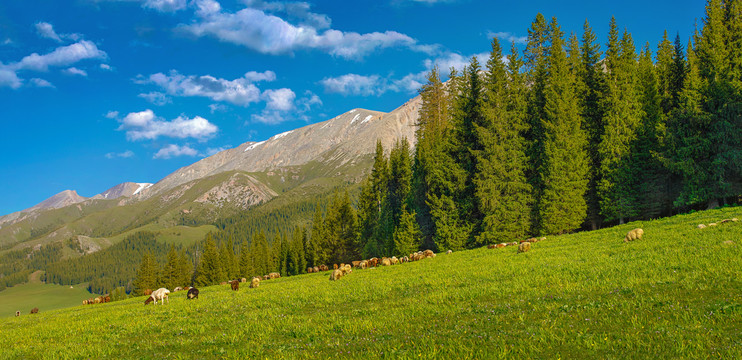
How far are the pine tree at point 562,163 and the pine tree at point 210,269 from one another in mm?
82969

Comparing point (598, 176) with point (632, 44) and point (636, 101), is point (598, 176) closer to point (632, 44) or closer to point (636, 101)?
point (636, 101)

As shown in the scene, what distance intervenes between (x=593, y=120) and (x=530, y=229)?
16046mm

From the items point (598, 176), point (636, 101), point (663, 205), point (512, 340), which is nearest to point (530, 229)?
point (598, 176)

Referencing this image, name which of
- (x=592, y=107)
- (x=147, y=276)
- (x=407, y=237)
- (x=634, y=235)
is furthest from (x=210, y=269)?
(x=634, y=235)

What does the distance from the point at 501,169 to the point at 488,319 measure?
35243mm

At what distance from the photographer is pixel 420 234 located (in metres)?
54.8

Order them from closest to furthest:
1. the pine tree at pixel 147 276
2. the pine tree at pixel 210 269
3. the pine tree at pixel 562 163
A: the pine tree at pixel 562 163
the pine tree at pixel 147 276
the pine tree at pixel 210 269

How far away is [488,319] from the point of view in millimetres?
10102

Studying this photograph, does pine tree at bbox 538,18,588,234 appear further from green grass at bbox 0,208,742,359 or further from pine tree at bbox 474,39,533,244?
green grass at bbox 0,208,742,359

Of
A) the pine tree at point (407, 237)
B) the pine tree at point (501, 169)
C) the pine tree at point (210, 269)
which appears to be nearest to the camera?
the pine tree at point (501, 169)

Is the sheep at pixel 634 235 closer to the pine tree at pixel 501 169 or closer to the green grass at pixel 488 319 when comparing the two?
the green grass at pixel 488 319

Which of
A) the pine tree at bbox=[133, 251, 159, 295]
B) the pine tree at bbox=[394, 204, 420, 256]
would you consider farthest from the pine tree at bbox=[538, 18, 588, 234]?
the pine tree at bbox=[133, 251, 159, 295]

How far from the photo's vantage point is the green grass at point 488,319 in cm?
746

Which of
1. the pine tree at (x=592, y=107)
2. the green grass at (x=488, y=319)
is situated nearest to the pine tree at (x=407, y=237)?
the pine tree at (x=592, y=107)
